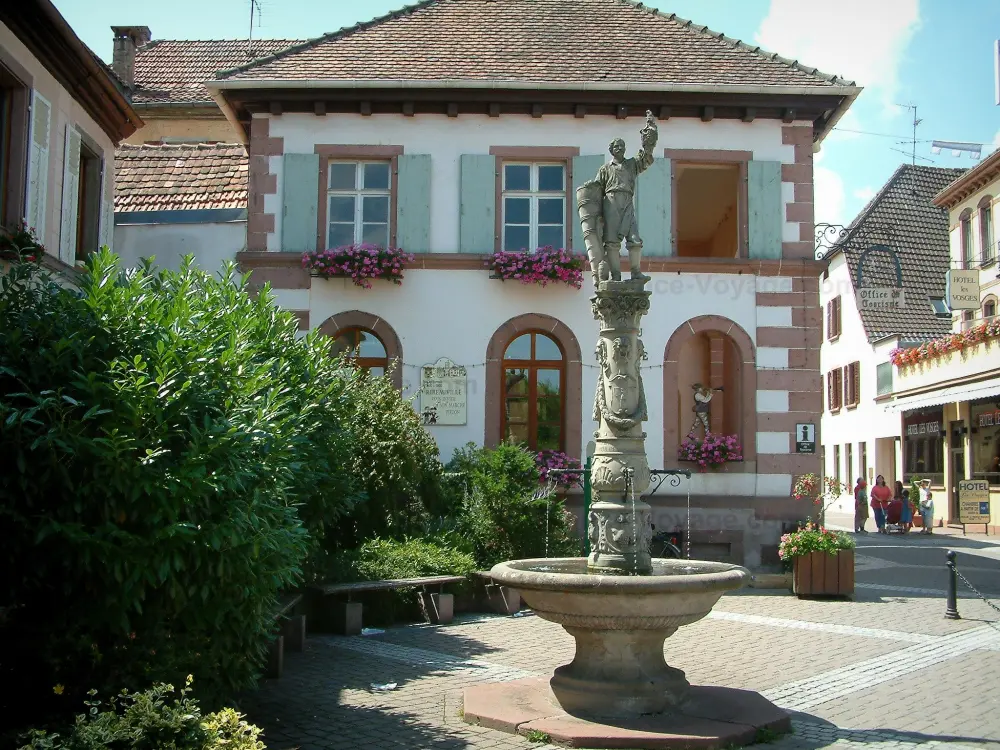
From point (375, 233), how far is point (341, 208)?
0.68 meters

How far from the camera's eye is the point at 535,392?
17.0 meters

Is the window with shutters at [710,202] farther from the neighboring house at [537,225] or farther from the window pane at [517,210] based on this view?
the window pane at [517,210]

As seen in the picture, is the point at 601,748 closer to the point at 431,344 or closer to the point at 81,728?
the point at 81,728

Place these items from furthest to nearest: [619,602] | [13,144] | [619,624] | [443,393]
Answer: [443,393], [13,144], [619,624], [619,602]

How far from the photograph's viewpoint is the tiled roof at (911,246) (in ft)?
116

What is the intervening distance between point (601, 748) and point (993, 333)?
23.3 metres

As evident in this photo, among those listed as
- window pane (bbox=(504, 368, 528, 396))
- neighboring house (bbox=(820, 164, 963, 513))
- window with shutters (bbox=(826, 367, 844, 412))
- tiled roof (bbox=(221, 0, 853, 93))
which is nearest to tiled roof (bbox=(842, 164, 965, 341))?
neighboring house (bbox=(820, 164, 963, 513))

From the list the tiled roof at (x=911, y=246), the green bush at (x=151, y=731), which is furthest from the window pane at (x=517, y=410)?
the tiled roof at (x=911, y=246)

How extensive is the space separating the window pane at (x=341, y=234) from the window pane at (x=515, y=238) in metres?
2.48

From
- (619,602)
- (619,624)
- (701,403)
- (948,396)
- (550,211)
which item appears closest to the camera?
(619,602)

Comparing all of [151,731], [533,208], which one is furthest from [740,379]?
[151,731]

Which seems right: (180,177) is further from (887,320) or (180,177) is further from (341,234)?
(887,320)

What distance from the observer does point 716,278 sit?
663 inches

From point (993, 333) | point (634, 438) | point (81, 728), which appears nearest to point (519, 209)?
point (634, 438)
